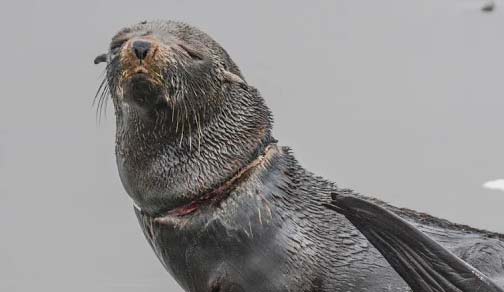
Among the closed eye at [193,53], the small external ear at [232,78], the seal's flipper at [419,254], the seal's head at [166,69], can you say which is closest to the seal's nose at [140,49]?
the seal's head at [166,69]

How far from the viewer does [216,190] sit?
297 centimetres

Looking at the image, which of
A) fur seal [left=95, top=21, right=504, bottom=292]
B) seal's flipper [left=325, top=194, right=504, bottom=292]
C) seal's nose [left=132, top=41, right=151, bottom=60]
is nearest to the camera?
seal's flipper [left=325, top=194, right=504, bottom=292]

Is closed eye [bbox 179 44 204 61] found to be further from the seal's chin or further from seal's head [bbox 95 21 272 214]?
the seal's chin

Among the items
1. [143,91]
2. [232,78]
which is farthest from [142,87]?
[232,78]

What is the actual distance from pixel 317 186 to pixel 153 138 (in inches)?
19.4

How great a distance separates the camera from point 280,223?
9.80 ft

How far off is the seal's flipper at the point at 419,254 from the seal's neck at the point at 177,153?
0.45 m

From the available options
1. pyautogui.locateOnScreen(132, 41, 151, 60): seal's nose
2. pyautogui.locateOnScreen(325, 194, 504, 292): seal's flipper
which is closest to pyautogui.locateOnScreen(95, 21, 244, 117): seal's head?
pyautogui.locateOnScreen(132, 41, 151, 60): seal's nose

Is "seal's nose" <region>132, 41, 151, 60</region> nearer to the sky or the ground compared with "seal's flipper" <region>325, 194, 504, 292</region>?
nearer to the sky

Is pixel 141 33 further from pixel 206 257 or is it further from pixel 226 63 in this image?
pixel 206 257

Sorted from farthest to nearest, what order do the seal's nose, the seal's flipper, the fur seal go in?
the fur seal
the seal's nose
the seal's flipper

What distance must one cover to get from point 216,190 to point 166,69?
358mm

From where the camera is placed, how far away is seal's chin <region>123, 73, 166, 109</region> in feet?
9.21

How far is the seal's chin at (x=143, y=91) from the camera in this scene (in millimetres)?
2809
